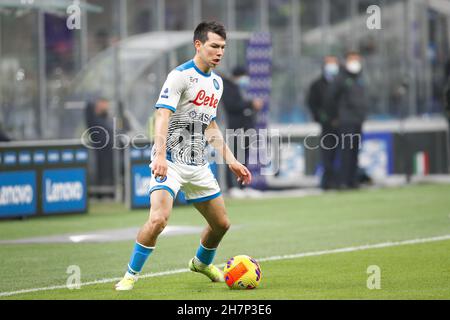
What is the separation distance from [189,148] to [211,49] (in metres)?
0.93

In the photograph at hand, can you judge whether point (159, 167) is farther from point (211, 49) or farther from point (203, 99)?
point (211, 49)

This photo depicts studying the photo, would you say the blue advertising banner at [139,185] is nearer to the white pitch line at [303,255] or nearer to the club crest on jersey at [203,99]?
the white pitch line at [303,255]

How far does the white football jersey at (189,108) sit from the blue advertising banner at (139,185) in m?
9.52

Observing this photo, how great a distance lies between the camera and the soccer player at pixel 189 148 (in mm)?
9477

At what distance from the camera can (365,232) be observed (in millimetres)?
15188

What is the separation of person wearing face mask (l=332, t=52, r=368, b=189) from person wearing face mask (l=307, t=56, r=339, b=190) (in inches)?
6.3

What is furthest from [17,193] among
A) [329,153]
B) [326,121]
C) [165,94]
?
[165,94]

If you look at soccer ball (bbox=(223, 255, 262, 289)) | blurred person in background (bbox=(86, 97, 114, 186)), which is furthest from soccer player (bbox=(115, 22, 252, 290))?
blurred person in background (bbox=(86, 97, 114, 186))

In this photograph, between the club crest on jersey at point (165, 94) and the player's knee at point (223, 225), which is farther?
the player's knee at point (223, 225)

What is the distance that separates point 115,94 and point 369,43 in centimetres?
1290

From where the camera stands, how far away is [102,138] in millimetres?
22391

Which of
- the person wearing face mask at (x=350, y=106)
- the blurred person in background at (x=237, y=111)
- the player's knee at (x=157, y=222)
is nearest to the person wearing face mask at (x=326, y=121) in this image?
the person wearing face mask at (x=350, y=106)
